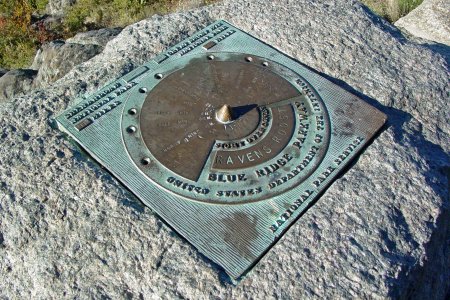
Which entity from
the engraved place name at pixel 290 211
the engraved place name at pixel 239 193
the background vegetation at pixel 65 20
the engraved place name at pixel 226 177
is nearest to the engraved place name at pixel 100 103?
the engraved place name at pixel 226 177

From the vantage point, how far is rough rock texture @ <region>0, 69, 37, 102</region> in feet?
13.2

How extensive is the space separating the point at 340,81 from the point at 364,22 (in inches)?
26.1

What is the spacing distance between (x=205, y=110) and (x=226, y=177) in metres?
0.53

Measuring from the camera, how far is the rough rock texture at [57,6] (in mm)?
6880

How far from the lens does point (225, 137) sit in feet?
9.18

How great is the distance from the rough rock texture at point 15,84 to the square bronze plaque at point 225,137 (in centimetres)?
135

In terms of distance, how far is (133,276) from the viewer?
2.27 metres

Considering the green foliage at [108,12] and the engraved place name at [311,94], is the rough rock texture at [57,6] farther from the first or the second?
the engraved place name at [311,94]

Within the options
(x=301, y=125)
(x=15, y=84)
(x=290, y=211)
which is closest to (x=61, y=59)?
(x=15, y=84)

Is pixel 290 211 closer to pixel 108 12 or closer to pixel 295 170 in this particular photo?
pixel 295 170

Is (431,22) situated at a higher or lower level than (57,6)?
higher

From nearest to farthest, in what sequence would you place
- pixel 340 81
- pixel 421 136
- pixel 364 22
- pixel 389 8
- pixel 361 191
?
1. pixel 361 191
2. pixel 421 136
3. pixel 340 81
4. pixel 364 22
5. pixel 389 8

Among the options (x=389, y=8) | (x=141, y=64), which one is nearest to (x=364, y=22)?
(x=141, y=64)

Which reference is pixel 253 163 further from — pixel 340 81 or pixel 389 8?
pixel 389 8
